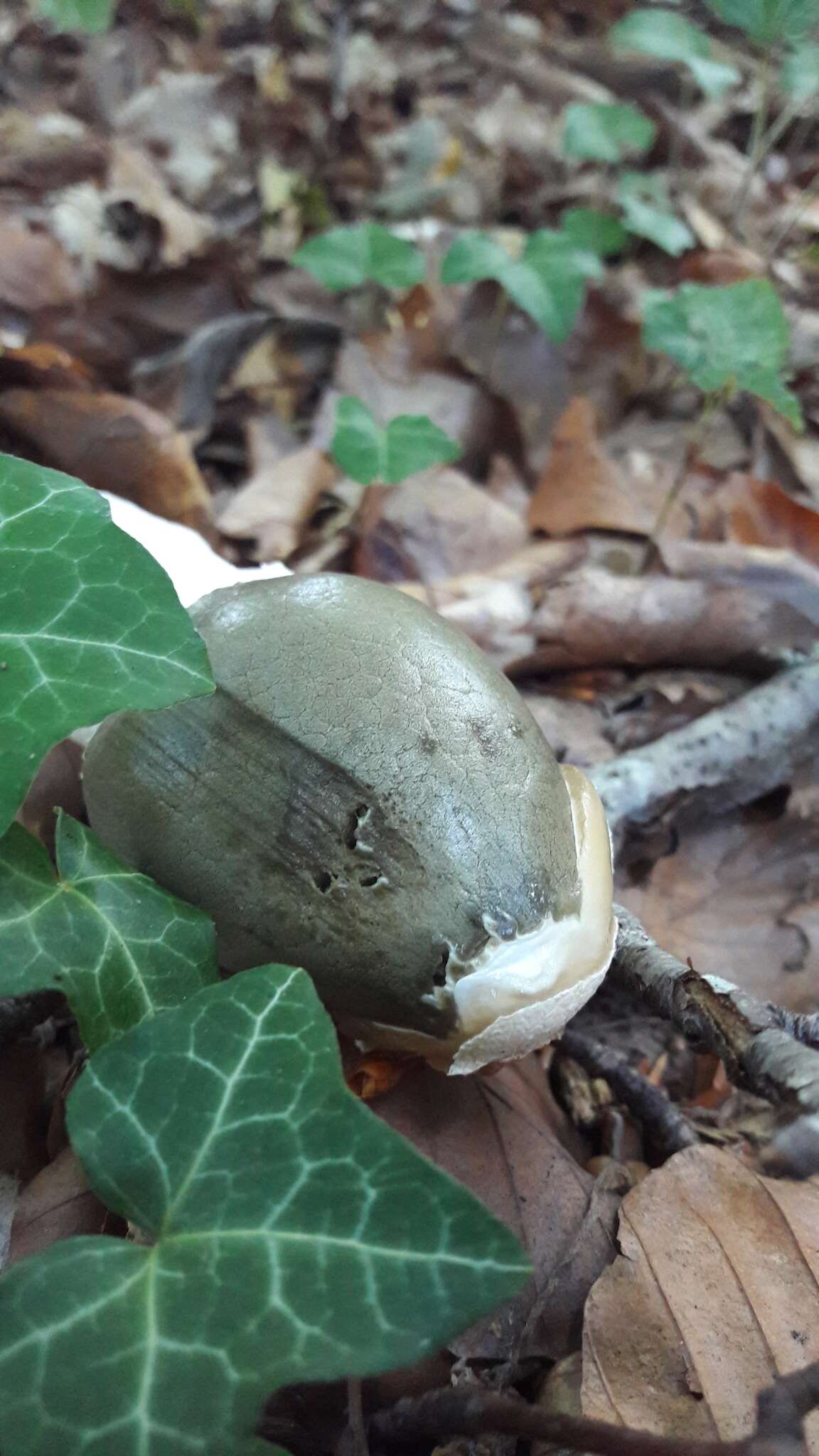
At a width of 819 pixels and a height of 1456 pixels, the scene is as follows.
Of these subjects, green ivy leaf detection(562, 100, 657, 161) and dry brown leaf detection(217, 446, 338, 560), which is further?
green ivy leaf detection(562, 100, 657, 161)

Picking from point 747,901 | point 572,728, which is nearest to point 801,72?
point 572,728

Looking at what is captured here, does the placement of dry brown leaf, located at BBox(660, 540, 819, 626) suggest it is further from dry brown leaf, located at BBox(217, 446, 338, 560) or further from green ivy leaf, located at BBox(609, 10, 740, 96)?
green ivy leaf, located at BBox(609, 10, 740, 96)

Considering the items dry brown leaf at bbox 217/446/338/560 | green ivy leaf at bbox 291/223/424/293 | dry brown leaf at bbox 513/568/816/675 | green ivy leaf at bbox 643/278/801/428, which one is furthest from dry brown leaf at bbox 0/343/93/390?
green ivy leaf at bbox 643/278/801/428

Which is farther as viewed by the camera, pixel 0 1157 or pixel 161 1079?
pixel 0 1157

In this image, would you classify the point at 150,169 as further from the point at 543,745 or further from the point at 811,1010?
the point at 811,1010

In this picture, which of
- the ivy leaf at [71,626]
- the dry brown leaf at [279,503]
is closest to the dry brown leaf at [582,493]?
the dry brown leaf at [279,503]

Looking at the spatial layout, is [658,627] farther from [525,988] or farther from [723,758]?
[525,988]

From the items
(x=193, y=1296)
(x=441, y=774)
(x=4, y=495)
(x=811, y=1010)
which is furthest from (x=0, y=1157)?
(x=811, y=1010)

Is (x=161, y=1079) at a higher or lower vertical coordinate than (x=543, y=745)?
lower
